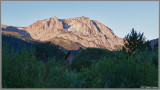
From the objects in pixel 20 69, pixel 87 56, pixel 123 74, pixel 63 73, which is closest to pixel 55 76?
pixel 63 73

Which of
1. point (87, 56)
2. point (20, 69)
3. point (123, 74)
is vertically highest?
point (20, 69)

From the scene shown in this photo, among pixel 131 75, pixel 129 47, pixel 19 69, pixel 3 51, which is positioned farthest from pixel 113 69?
pixel 129 47

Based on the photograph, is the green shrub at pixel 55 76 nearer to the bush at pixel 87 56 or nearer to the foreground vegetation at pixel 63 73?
the foreground vegetation at pixel 63 73

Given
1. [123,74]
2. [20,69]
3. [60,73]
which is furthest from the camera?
[123,74]

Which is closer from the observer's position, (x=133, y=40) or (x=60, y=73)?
(x=60, y=73)

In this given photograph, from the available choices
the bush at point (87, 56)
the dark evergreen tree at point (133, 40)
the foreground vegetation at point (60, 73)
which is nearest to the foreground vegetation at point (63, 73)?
the foreground vegetation at point (60, 73)

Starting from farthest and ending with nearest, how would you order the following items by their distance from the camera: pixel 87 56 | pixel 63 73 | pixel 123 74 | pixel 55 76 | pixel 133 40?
pixel 133 40, pixel 87 56, pixel 123 74, pixel 63 73, pixel 55 76

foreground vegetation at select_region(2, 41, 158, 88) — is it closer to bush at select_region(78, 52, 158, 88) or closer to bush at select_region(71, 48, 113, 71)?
bush at select_region(78, 52, 158, 88)

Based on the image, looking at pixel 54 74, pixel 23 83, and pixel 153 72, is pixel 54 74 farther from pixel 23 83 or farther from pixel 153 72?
pixel 153 72

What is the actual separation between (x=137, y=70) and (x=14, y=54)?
14.6 feet

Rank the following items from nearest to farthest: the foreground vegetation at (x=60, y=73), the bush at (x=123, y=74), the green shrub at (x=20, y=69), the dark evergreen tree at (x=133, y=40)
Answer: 1. the green shrub at (x=20, y=69)
2. the foreground vegetation at (x=60, y=73)
3. the bush at (x=123, y=74)
4. the dark evergreen tree at (x=133, y=40)

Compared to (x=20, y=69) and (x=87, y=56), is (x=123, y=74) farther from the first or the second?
(x=87, y=56)

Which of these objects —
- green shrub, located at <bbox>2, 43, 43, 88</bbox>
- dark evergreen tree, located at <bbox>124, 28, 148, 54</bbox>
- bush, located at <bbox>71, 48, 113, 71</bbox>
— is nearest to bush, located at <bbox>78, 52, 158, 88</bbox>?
green shrub, located at <bbox>2, 43, 43, 88</bbox>

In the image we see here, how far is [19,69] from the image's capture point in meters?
5.62
